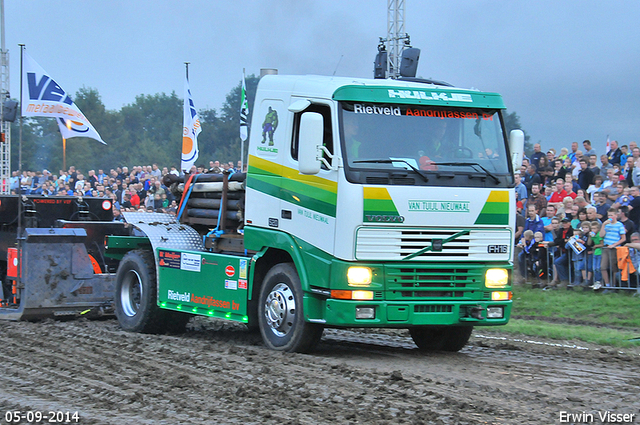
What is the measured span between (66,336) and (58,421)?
469cm

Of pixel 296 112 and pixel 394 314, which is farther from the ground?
pixel 296 112

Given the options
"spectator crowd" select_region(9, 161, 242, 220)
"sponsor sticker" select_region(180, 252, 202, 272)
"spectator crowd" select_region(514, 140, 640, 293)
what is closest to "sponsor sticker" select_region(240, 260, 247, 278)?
"sponsor sticker" select_region(180, 252, 202, 272)

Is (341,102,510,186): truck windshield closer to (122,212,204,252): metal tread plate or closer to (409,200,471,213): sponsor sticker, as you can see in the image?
(409,200,471,213): sponsor sticker

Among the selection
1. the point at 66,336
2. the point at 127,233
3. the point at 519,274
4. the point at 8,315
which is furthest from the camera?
the point at 519,274

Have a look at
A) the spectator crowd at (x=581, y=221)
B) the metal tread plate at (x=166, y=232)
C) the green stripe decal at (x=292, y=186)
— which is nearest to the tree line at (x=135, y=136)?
the spectator crowd at (x=581, y=221)

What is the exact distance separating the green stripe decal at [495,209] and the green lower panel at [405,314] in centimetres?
90

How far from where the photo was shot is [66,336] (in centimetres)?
1023

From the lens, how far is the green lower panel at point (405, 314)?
8.24 meters

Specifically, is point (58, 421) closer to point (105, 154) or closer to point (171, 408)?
point (171, 408)

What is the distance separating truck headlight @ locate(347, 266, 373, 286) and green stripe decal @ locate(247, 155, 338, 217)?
603 mm

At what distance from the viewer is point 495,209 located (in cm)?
859

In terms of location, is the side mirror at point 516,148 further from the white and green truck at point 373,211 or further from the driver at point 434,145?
the driver at point 434,145


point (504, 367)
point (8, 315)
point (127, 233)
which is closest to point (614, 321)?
point (504, 367)

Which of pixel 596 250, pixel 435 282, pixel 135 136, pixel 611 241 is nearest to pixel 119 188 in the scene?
pixel 596 250
